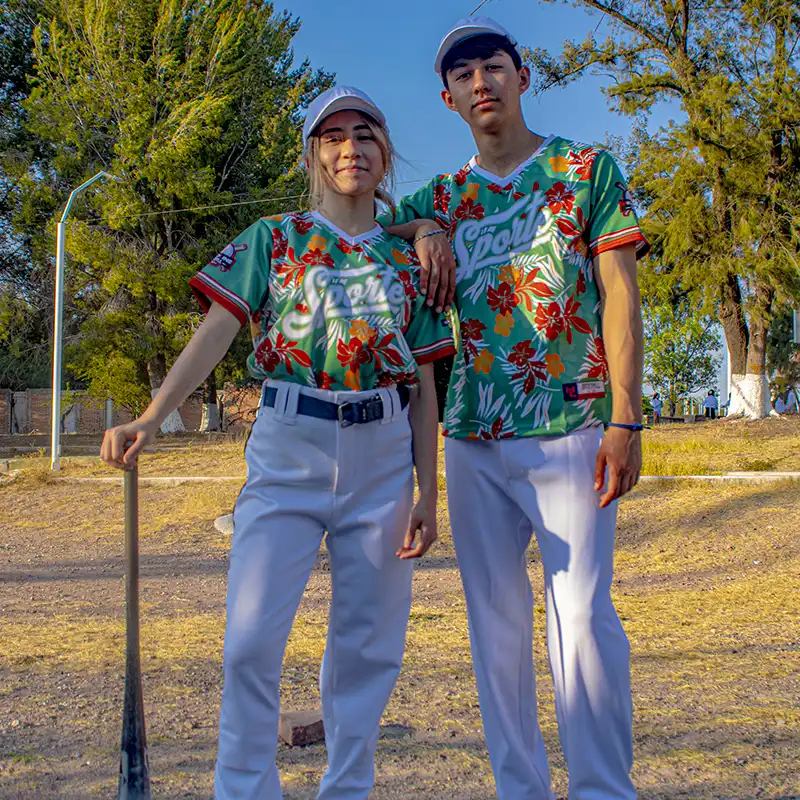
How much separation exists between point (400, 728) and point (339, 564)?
4.97 ft

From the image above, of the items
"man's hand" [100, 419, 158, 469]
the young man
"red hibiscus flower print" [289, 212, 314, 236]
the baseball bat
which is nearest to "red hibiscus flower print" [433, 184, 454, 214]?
the young man

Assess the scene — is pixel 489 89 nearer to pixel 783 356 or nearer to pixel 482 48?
pixel 482 48

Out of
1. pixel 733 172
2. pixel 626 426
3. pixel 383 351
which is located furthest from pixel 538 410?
pixel 733 172

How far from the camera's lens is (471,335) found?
280cm

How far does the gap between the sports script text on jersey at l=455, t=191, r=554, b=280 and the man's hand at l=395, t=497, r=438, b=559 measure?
26.5 inches

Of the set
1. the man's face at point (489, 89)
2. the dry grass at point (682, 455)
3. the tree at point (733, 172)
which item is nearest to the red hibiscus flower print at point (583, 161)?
the man's face at point (489, 89)

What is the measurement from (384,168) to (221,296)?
0.61 metres

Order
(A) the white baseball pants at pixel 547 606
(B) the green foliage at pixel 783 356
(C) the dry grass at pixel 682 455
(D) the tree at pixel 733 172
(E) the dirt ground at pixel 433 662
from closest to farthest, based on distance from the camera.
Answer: (A) the white baseball pants at pixel 547 606 → (E) the dirt ground at pixel 433 662 → (C) the dry grass at pixel 682 455 → (D) the tree at pixel 733 172 → (B) the green foliage at pixel 783 356

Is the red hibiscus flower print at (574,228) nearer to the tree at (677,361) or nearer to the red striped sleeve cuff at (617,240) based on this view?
the red striped sleeve cuff at (617,240)

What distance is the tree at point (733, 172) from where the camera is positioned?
21.2 metres

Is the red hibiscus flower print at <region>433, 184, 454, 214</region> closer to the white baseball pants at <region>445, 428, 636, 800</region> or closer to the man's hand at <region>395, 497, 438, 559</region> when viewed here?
the white baseball pants at <region>445, 428, 636, 800</region>

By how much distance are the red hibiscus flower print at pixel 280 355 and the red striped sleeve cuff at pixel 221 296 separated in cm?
10

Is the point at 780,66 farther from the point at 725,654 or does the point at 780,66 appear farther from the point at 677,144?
the point at 725,654

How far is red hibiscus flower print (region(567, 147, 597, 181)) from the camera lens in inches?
108
